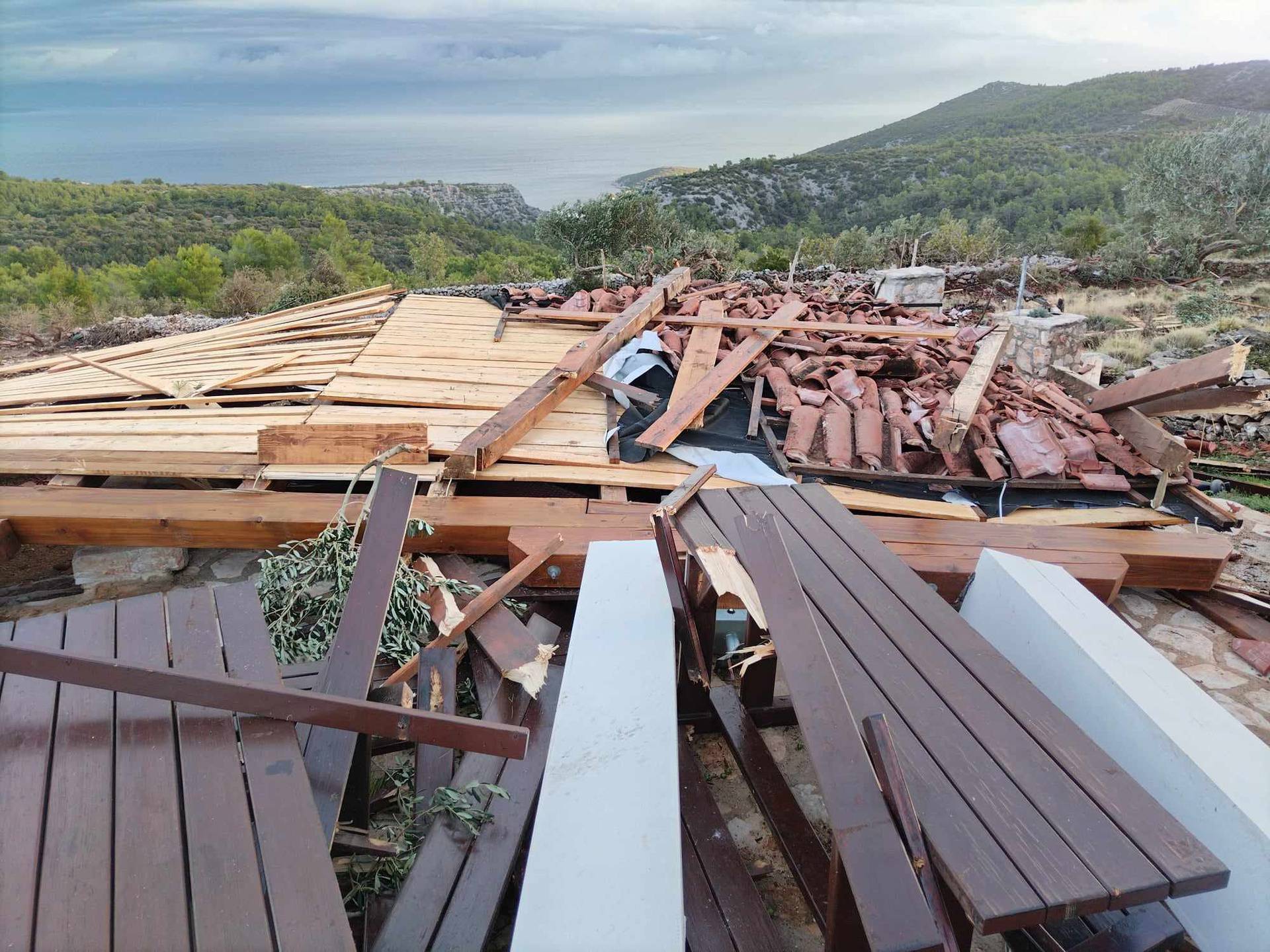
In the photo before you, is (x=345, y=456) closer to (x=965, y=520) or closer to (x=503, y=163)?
(x=965, y=520)

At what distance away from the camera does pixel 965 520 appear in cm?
389

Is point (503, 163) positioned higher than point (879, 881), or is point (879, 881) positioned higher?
point (503, 163)

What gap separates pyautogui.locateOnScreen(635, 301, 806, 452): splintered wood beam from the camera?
4.37 meters

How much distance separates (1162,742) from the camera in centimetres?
196

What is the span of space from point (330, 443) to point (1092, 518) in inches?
166

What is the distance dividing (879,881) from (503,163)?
85928 mm

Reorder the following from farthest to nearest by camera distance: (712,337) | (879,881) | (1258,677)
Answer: (712,337)
(1258,677)
(879,881)

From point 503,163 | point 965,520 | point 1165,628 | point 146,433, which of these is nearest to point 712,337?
point 965,520

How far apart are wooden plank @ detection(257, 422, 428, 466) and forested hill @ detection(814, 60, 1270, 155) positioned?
45.0 metres

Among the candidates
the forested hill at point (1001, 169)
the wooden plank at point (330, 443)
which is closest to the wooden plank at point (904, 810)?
the wooden plank at point (330, 443)

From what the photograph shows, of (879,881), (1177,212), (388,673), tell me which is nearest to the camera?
(879,881)

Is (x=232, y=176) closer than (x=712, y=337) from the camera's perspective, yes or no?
No

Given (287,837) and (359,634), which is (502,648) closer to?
(359,634)

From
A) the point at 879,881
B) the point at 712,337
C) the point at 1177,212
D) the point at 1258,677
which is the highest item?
the point at 1177,212
